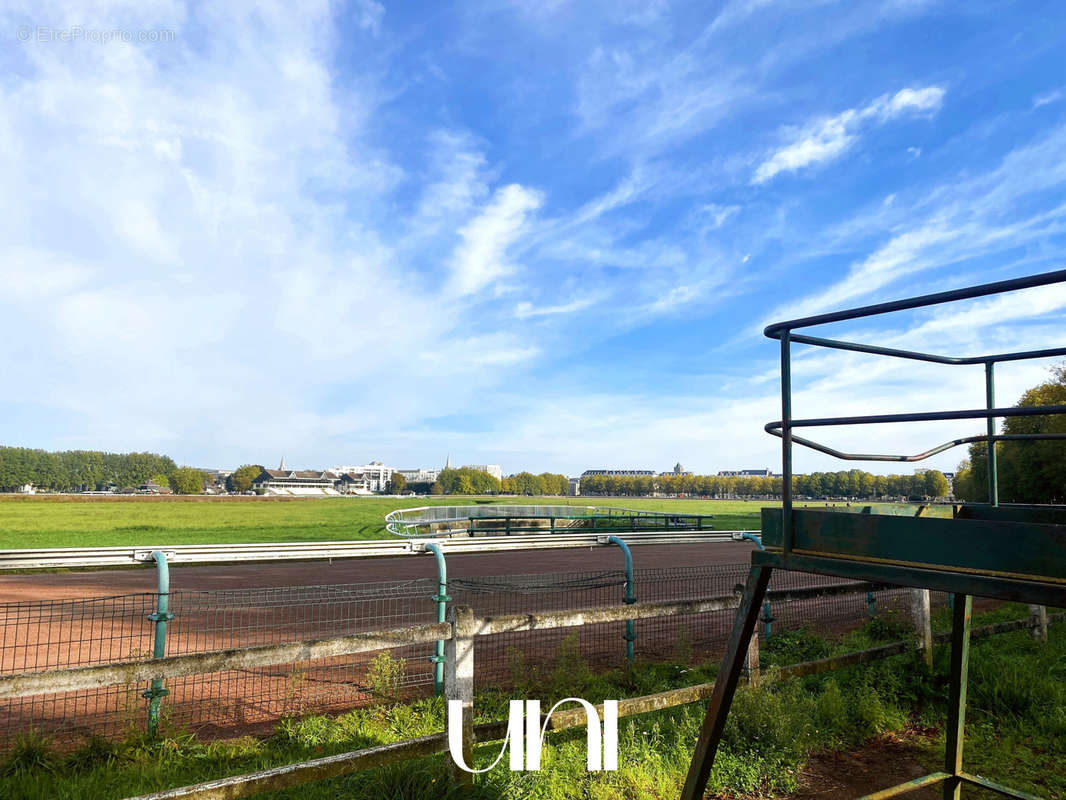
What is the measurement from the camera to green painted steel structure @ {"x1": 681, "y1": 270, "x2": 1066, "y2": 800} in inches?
92.9

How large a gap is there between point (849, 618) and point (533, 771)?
899 cm

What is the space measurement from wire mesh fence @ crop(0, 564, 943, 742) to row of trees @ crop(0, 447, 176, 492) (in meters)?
191

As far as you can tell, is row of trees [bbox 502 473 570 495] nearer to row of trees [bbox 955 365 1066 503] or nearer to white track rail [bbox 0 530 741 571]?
row of trees [bbox 955 365 1066 503]

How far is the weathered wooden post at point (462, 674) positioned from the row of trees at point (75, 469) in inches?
7814

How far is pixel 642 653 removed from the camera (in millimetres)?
8727

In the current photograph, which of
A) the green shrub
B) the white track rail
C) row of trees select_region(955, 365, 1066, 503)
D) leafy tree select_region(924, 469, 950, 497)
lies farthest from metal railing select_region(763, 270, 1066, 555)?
leafy tree select_region(924, 469, 950, 497)

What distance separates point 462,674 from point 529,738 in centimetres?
58

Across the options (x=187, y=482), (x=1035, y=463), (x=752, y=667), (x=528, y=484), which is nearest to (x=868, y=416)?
(x=752, y=667)

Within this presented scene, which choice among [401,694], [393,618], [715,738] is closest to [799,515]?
[715,738]

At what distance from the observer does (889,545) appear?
9.05 ft

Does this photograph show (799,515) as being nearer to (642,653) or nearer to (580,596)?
(642,653)

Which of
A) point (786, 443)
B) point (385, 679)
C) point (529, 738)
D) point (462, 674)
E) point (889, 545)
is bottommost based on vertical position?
point (385, 679)

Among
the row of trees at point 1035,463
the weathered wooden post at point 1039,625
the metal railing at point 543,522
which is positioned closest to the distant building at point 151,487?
the metal railing at point 543,522

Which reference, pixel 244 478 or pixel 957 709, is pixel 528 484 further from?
pixel 957 709
